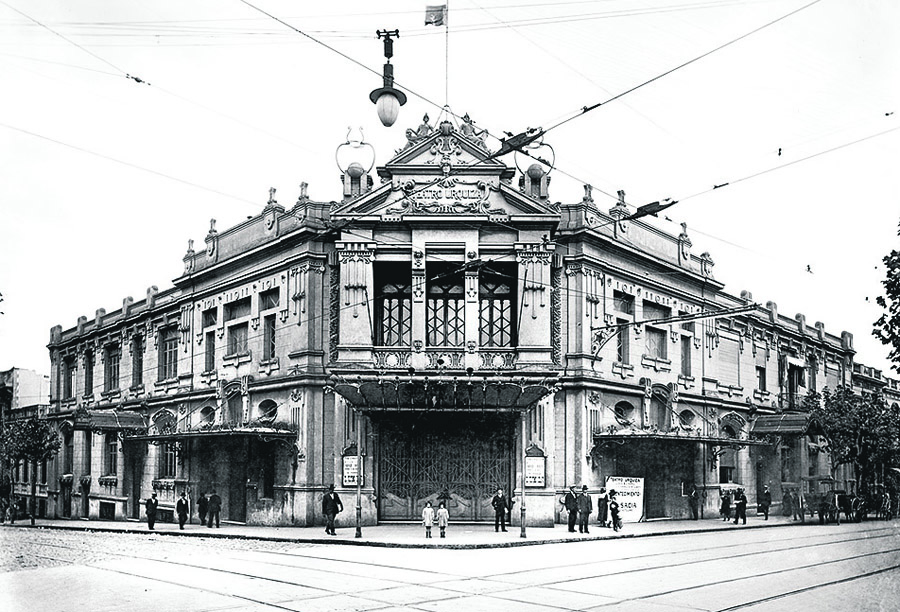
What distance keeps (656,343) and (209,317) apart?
18206 millimetres

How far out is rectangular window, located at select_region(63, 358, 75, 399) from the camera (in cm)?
5021

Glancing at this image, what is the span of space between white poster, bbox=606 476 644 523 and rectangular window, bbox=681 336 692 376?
738cm

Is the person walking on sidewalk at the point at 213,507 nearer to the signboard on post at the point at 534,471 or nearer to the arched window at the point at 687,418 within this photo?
the signboard on post at the point at 534,471

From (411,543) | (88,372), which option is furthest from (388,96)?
(88,372)

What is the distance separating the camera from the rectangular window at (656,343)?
3588 cm

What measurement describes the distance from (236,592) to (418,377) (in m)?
15.1

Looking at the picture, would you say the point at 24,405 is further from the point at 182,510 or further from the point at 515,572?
the point at 515,572

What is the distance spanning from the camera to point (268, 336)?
113ft

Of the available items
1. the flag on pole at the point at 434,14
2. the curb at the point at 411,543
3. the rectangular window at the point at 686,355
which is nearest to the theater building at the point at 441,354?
the rectangular window at the point at 686,355

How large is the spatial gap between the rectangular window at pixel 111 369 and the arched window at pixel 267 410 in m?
14.8

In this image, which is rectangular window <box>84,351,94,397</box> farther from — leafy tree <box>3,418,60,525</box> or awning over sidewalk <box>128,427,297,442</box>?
awning over sidewalk <box>128,427,297,442</box>

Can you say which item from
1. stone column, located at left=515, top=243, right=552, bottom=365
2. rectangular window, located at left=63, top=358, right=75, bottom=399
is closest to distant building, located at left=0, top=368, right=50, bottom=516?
rectangular window, located at left=63, top=358, right=75, bottom=399

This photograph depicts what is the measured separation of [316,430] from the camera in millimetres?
31641

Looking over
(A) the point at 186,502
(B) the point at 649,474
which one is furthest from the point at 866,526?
(A) the point at 186,502
